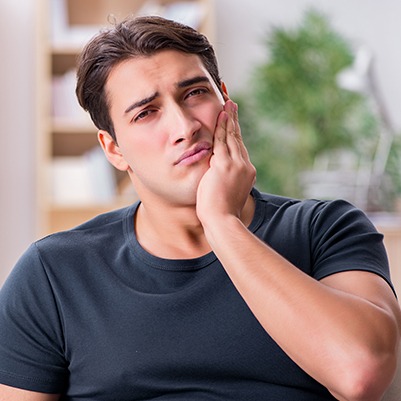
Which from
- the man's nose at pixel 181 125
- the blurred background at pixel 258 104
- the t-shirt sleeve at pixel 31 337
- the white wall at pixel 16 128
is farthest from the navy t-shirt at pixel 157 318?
the white wall at pixel 16 128

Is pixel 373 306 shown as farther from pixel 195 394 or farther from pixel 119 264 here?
pixel 119 264

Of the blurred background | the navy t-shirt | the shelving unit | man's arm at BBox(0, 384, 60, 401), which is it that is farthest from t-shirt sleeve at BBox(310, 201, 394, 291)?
the shelving unit

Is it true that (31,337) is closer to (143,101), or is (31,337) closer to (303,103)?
(143,101)

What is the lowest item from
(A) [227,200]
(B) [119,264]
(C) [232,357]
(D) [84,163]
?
(D) [84,163]

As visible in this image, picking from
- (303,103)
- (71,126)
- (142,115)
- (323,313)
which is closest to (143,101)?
(142,115)

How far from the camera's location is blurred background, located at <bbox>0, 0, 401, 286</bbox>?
4.33 metres

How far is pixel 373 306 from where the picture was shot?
1384 millimetres

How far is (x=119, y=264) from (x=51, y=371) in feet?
0.77

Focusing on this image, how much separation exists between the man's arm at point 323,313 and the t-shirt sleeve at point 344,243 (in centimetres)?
2

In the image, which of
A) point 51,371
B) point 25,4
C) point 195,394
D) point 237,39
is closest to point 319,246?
point 195,394

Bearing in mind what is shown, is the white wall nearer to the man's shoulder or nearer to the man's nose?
the man's shoulder

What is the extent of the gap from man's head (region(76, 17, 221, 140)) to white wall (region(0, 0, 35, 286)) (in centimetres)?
262

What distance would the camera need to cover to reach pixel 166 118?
1.61m

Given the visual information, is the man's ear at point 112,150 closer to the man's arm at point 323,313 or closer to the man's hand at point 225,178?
the man's hand at point 225,178
